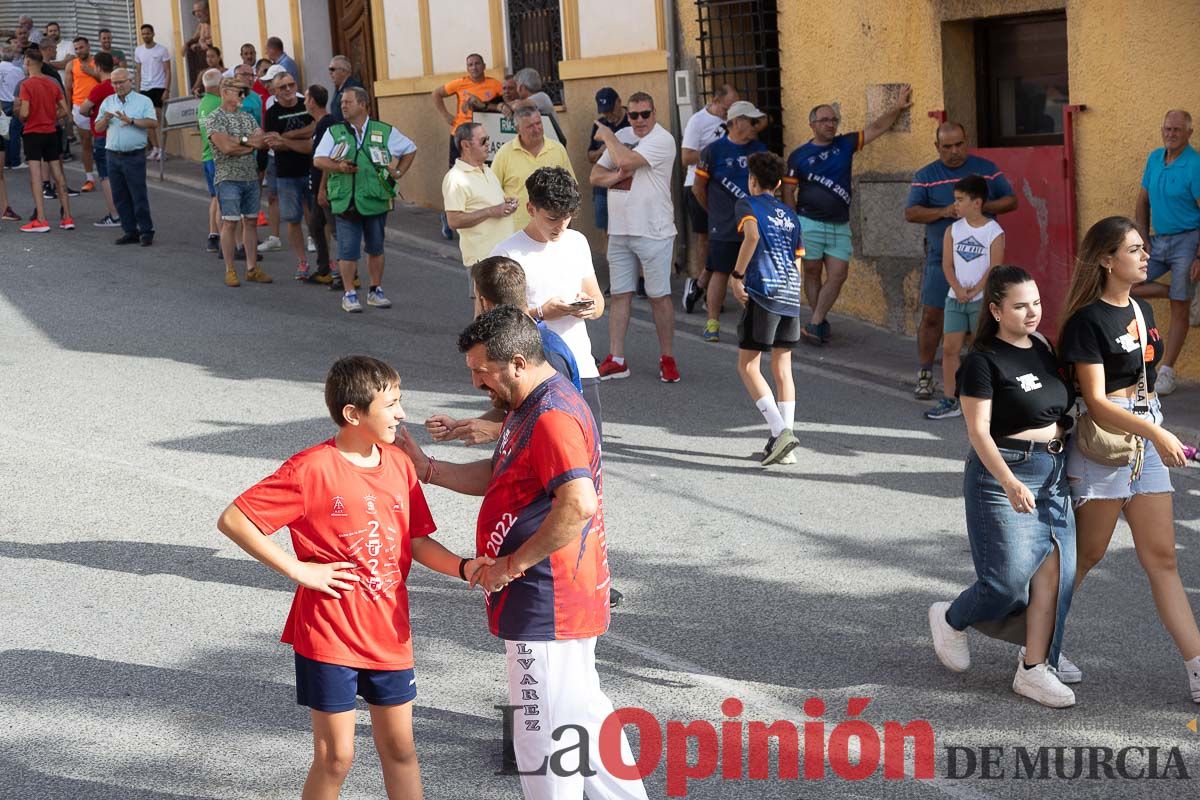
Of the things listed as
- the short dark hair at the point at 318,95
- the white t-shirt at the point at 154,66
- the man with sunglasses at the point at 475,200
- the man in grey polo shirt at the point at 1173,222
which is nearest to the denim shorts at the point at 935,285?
the man in grey polo shirt at the point at 1173,222

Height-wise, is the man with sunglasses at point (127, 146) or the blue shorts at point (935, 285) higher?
the man with sunglasses at point (127, 146)

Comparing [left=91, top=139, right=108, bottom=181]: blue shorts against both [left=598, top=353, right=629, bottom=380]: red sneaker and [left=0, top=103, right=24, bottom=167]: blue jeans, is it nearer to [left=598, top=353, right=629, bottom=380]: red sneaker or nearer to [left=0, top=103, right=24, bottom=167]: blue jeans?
[left=0, top=103, right=24, bottom=167]: blue jeans

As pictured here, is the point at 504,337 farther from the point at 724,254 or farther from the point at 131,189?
the point at 131,189

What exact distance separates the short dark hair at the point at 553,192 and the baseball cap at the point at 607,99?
7.15 m

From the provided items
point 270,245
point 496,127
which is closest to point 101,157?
point 270,245

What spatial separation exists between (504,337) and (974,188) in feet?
20.2

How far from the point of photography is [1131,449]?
212 inches

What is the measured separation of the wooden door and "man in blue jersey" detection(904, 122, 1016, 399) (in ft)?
36.2

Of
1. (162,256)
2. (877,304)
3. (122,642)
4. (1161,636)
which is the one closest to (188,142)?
(162,256)

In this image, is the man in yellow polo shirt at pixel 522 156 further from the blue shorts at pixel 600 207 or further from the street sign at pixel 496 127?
the street sign at pixel 496 127

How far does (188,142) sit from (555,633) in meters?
20.2

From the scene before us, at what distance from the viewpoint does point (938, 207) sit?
10.8 metres

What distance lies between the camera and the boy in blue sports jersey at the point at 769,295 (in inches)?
347

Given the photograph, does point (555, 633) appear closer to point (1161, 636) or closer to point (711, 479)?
point (1161, 636)
